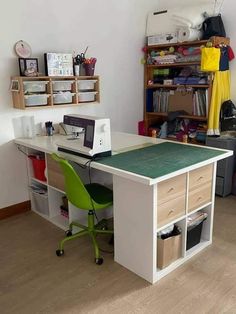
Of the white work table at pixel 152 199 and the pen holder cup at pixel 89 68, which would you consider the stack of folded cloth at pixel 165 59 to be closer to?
the pen holder cup at pixel 89 68

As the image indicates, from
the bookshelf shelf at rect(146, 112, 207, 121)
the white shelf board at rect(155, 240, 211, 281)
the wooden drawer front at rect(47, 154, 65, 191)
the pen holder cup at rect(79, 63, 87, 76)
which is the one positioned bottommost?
the white shelf board at rect(155, 240, 211, 281)

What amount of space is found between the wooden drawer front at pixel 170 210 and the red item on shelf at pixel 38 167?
4.71 ft

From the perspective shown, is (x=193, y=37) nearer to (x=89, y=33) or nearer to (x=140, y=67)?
(x=140, y=67)

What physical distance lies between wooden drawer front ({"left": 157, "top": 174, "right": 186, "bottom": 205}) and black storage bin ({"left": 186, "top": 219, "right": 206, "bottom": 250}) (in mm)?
386

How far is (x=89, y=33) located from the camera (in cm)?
354

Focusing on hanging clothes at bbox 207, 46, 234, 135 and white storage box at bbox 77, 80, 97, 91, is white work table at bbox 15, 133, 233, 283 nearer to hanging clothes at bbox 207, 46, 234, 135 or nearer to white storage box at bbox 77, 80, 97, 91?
white storage box at bbox 77, 80, 97, 91

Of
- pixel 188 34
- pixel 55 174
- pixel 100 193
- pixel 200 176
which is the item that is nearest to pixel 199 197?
pixel 200 176

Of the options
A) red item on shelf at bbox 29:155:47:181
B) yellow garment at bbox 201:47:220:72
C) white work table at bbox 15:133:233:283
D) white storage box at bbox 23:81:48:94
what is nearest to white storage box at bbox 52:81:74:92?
white storage box at bbox 23:81:48:94

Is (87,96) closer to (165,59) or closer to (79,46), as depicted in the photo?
(79,46)

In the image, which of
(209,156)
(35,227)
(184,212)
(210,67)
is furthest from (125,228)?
(210,67)

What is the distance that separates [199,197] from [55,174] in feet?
4.30

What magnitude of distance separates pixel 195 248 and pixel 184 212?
434mm

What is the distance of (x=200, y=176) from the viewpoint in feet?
7.68

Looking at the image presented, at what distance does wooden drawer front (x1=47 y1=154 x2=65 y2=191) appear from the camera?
2.75 m
